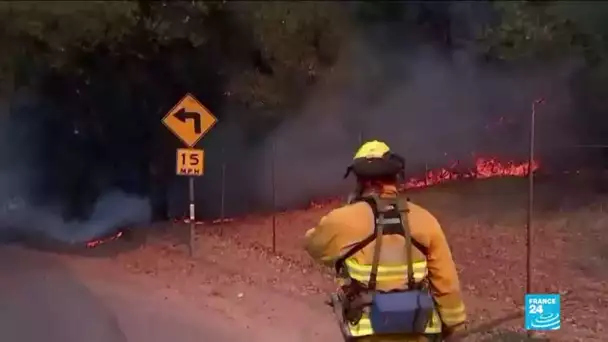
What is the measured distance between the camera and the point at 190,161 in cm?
1134

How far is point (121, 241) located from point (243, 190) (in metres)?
5.54

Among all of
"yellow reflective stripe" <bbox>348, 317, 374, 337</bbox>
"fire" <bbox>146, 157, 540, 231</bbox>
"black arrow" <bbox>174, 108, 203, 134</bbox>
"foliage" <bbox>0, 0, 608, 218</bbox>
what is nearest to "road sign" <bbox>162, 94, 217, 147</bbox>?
"black arrow" <bbox>174, 108, 203, 134</bbox>

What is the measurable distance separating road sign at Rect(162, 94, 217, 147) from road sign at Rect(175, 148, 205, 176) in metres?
0.13

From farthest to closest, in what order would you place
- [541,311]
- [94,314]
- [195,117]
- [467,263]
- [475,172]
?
[475,172], [195,117], [467,263], [94,314], [541,311]

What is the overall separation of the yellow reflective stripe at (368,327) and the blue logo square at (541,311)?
2.27m

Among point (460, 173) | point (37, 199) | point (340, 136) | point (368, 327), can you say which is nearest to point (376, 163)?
point (368, 327)

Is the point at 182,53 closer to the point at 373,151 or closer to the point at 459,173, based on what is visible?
the point at 459,173

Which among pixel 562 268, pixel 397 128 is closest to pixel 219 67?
pixel 397 128

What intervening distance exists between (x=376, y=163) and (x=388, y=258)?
0.40 meters

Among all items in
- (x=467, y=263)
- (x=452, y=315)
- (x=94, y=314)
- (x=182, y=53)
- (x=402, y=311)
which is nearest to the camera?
(x=402, y=311)

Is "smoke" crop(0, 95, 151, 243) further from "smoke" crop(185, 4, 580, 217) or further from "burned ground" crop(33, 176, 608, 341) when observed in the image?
"burned ground" crop(33, 176, 608, 341)

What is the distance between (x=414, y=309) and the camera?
3402mm

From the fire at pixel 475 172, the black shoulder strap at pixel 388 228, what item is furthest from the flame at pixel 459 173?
the black shoulder strap at pixel 388 228

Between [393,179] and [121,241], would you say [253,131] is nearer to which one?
[121,241]
